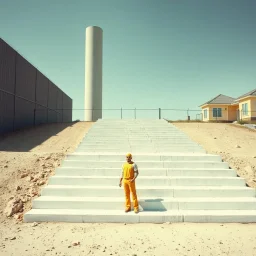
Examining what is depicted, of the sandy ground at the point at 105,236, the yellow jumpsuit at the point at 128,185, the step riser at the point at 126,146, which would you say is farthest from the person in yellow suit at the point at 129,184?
the step riser at the point at 126,146

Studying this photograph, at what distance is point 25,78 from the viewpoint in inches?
753

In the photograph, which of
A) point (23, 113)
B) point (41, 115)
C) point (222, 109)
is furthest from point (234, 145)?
point (222, 109)

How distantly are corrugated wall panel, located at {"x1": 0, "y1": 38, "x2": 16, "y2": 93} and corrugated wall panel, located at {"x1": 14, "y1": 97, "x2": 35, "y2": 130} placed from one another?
5.39ft

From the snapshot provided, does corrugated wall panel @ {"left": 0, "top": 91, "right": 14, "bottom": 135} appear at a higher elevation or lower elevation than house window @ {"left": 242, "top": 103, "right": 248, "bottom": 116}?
lower

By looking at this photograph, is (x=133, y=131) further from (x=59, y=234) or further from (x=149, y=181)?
(x=59, y=234)

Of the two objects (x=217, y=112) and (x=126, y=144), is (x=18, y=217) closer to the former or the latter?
(x=126, y=144)

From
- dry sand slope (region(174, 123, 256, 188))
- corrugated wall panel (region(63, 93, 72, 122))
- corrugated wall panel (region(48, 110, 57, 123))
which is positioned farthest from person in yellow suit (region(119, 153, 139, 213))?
corrugated wall panel (region(63, 93, 72, 122))

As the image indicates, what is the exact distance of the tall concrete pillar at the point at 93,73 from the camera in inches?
1277

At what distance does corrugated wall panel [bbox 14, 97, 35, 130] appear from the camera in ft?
58.5

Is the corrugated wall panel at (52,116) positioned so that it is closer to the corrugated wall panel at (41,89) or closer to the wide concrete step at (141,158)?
the corrugated wall panel at (41,89)

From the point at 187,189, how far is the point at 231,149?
7.05m

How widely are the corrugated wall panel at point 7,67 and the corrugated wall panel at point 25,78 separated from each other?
31.0 inches

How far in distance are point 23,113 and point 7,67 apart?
419 cm

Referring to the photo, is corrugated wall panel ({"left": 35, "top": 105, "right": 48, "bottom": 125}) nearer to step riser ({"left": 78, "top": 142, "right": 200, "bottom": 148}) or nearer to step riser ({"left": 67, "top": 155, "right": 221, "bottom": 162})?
step riser ({"left": 78, "top": 142, "right": 200, "bottom": 148})
